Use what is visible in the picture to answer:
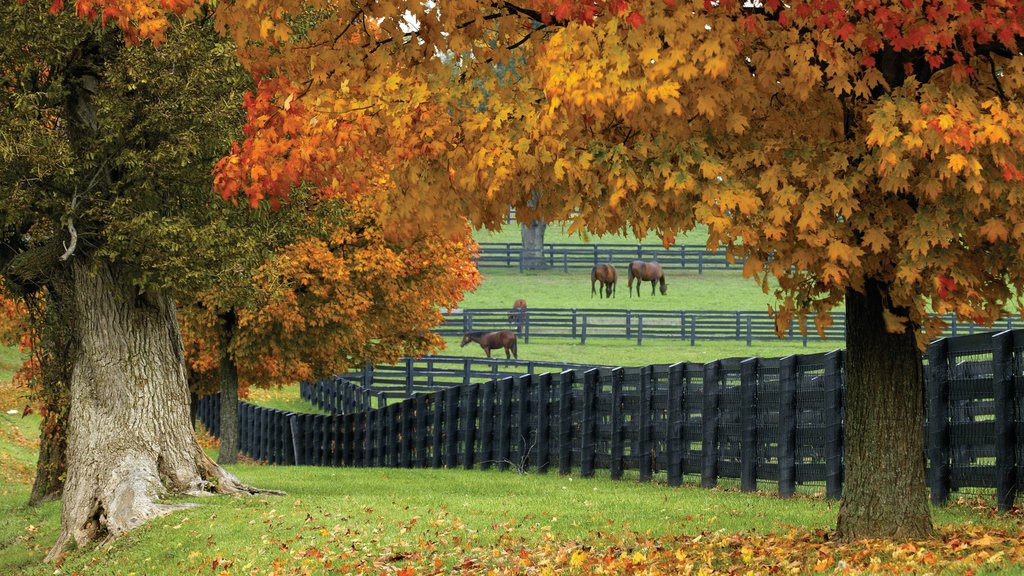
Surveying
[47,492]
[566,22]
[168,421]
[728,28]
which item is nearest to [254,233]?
[168,421]

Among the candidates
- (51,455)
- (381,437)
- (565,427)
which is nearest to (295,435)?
(381,437)

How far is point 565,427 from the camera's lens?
66.2ft

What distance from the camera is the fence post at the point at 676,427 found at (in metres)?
17.0

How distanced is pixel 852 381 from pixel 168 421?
9412 mm

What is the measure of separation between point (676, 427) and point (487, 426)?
6415 millimetres

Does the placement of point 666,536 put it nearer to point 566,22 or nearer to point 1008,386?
point 1008,386

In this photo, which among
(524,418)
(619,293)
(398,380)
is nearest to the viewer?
(524,418)

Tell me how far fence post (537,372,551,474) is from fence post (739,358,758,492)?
5.71 metres

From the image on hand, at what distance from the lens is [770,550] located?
369 inches

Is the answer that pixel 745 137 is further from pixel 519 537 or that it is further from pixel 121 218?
pixel 121 218

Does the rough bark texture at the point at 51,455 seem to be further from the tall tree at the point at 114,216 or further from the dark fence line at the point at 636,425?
the dark fence line at the point at 636,425

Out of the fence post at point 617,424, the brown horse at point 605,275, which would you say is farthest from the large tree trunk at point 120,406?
the brown horse at point 605,275

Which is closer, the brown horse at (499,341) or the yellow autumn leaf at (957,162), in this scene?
the yellow autumn leaf at (957,162)

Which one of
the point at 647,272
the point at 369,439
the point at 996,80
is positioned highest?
the point at 647,272
